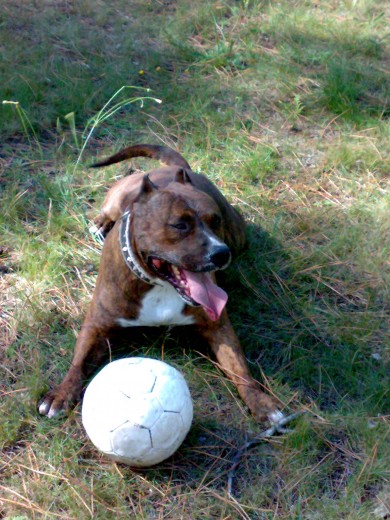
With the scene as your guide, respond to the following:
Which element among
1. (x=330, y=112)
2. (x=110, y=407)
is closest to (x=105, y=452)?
(x=110, y=407)

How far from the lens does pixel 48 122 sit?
5.41m

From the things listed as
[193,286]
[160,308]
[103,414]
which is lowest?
[160,308]

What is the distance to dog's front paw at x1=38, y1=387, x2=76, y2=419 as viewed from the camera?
339cm

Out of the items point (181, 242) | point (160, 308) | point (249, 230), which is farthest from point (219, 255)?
point (249, 230)

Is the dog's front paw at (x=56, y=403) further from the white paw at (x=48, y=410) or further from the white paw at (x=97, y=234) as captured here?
the white paw at (x=97, y=234)

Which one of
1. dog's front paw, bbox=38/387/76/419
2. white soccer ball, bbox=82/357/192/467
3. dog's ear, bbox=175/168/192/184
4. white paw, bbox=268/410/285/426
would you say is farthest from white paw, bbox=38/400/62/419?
dog's ear, bbox=175/168/192/184

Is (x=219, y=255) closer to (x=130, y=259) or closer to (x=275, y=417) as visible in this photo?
(x=130, y=259)

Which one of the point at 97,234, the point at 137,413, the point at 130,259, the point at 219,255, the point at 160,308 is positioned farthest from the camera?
the point at 97,234

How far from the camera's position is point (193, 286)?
11.2 ft

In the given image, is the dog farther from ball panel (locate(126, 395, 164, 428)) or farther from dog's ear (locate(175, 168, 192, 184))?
ball panel (locate(126, 395, 164, 428))

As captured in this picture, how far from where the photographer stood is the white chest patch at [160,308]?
362cm

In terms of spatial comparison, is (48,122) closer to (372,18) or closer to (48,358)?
(48,358)

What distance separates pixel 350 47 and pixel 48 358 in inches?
153

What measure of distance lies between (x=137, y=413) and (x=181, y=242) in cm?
82
